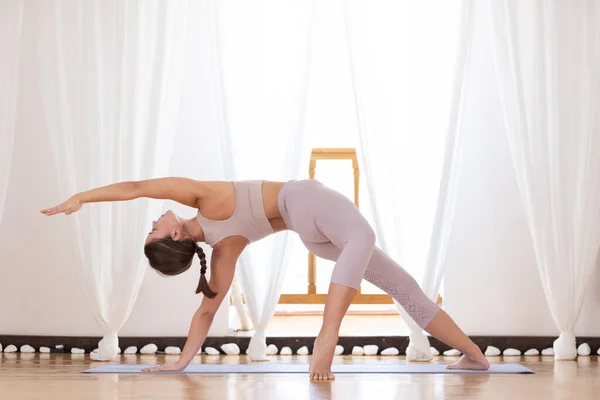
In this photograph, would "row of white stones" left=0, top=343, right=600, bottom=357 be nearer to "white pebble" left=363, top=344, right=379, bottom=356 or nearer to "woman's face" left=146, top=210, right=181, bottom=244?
"white pebble" left=363, top=344, right=379, bottom=356

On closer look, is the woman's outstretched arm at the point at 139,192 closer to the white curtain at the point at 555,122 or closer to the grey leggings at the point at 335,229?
the grey leggings at the point at 335,229

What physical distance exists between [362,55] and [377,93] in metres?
0.23

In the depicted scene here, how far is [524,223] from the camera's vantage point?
4742 millimetres

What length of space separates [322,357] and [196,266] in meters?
1.98

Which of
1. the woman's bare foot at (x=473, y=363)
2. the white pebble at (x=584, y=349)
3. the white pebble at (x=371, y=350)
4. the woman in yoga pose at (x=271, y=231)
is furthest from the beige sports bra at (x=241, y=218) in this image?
the white pebble at (x=584, y=349)

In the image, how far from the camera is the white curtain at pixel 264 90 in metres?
4.47

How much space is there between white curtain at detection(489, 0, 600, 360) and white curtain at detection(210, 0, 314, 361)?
1162 millimetres

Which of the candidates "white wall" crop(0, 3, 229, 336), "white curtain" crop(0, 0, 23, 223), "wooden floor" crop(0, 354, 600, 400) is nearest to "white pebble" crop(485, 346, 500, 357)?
"wooden floor" crop(0, 354, 600, 400)

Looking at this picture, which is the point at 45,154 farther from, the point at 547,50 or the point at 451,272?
the point at 547,50

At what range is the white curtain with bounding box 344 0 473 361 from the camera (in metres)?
4.43

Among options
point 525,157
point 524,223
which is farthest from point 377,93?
point 524,223

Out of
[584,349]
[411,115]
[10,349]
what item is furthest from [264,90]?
[584,349]

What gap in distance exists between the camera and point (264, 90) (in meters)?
4.55

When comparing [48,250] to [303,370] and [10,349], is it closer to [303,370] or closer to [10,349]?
[10,349]
